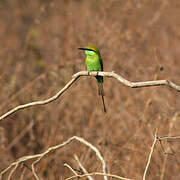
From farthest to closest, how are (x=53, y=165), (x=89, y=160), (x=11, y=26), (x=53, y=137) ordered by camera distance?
1. (x=11, y=26)
2. (x=53, y=137)
3. (x=53, y=165)
4. (x=89, y=160)

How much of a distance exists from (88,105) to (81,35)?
1295 mm

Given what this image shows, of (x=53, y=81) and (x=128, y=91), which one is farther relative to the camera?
(x=53, y=81)

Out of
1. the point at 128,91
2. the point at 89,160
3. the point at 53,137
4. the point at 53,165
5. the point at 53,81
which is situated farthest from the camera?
the point at 53,81

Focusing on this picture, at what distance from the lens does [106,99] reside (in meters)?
4.45

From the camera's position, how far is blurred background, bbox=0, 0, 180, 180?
347cm

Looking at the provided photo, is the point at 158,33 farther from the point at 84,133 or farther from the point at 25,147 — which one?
the point at 25,147

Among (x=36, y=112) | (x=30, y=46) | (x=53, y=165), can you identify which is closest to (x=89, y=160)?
(x=53, y=165)

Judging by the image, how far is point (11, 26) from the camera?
7.43m

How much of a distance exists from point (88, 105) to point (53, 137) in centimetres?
86

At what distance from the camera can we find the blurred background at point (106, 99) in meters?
3.47

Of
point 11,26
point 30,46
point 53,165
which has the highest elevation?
point 11,26

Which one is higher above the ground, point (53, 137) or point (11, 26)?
point (11, 26)

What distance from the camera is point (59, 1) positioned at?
6.00m

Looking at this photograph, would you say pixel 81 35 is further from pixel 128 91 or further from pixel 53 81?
pixel 128 91
